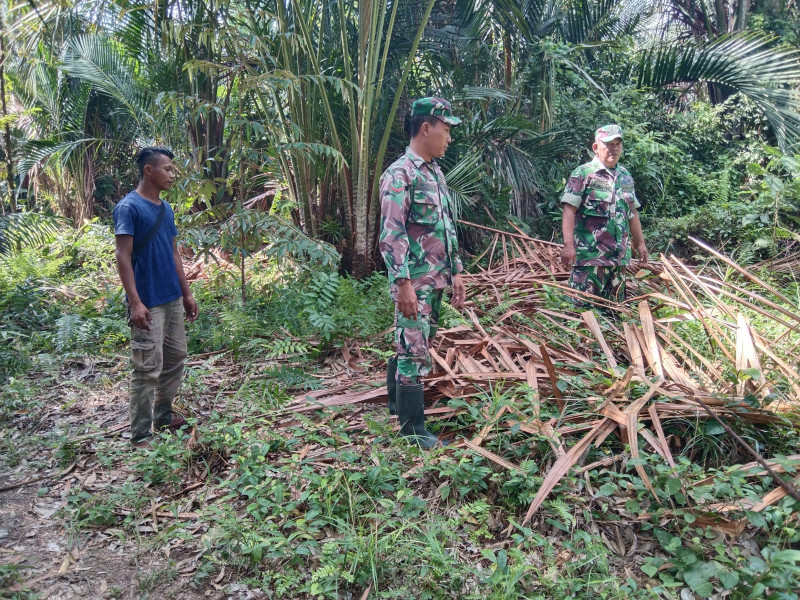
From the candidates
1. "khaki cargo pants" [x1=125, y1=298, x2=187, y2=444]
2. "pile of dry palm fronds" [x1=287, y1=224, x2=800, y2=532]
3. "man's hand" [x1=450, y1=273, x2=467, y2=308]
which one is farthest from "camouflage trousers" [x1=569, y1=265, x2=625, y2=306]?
"khaki cargo pants" [x1=125, y1=298, x2=187, y2=444]

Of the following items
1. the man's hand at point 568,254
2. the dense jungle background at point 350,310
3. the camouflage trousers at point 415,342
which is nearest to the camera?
the dense jungle background at point 350,310

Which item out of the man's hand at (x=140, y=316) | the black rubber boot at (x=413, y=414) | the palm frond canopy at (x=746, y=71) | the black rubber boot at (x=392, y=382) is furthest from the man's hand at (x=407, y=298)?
the palm frond canopy at (x=746, y=71)

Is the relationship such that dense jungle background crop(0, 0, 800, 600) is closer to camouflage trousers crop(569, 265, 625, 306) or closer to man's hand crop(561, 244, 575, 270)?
camouflage trousers crop(569, 265, 625, 306)

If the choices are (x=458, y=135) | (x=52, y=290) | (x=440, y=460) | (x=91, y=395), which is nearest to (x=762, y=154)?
(x=458, y=135)

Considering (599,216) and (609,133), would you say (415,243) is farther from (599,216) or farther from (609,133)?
(609,133)

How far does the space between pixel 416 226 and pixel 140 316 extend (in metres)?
1.64

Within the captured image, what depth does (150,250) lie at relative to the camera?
358 cm

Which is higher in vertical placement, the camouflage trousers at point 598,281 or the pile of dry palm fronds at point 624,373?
the camouflage trousers at point 598,281

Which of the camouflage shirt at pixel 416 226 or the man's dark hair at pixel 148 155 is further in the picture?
the man's dark hair at pixel 148 155

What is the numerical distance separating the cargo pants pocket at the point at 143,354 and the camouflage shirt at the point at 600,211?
10.5ft

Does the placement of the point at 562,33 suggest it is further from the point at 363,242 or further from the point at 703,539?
the point at 703,539

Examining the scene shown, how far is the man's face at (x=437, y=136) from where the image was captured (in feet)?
11.1

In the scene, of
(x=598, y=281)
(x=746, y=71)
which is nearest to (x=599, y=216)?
(x=598, y=281)

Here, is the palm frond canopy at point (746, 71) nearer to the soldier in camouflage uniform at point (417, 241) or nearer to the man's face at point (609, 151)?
the man's face at point (609, 151)
